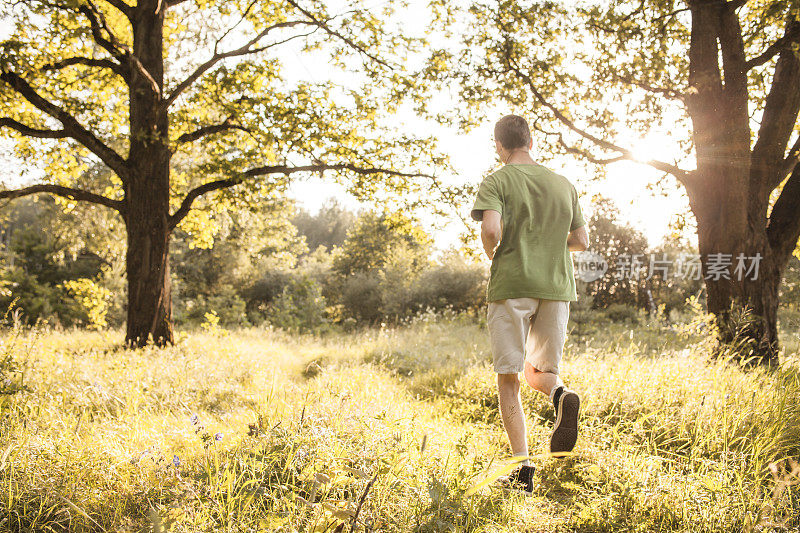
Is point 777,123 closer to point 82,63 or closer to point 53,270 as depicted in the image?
point 82,63

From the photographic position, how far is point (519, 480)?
2836mm

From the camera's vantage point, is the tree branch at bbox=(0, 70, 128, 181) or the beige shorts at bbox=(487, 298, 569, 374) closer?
the beige shorts at bbox=(487, 298, 569, 374)

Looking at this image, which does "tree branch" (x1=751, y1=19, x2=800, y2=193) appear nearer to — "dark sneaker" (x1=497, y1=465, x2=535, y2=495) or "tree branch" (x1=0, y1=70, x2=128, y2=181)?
"dark sneaker" (x1=497, y1=465, x2=535, y2=495)

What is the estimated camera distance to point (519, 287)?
114 inches

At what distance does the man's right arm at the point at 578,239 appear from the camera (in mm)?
3254

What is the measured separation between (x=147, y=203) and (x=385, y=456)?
674 centimetres

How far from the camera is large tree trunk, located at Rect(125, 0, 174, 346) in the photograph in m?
7.56

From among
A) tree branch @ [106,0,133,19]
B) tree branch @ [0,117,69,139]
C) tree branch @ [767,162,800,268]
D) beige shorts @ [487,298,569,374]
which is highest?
tree branch @ [106,0,133,19]

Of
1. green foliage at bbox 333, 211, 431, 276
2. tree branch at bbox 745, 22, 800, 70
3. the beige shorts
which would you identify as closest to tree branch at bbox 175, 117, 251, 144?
the beige shorts

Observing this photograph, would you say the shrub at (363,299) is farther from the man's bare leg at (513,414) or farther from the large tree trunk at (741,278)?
the man's bare leg at (513,414)

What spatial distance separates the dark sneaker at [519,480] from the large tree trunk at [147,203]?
6.49m

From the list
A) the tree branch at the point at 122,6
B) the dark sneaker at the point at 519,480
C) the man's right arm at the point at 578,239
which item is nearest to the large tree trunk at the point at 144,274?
the tree branch at the point at 122,6

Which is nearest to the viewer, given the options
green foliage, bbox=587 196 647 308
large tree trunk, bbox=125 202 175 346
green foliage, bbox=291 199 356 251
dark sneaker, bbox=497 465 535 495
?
dark sneaker, bbox=497 465 535 495

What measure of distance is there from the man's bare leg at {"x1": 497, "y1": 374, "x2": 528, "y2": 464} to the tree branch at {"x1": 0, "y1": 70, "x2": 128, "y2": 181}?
7.24m
